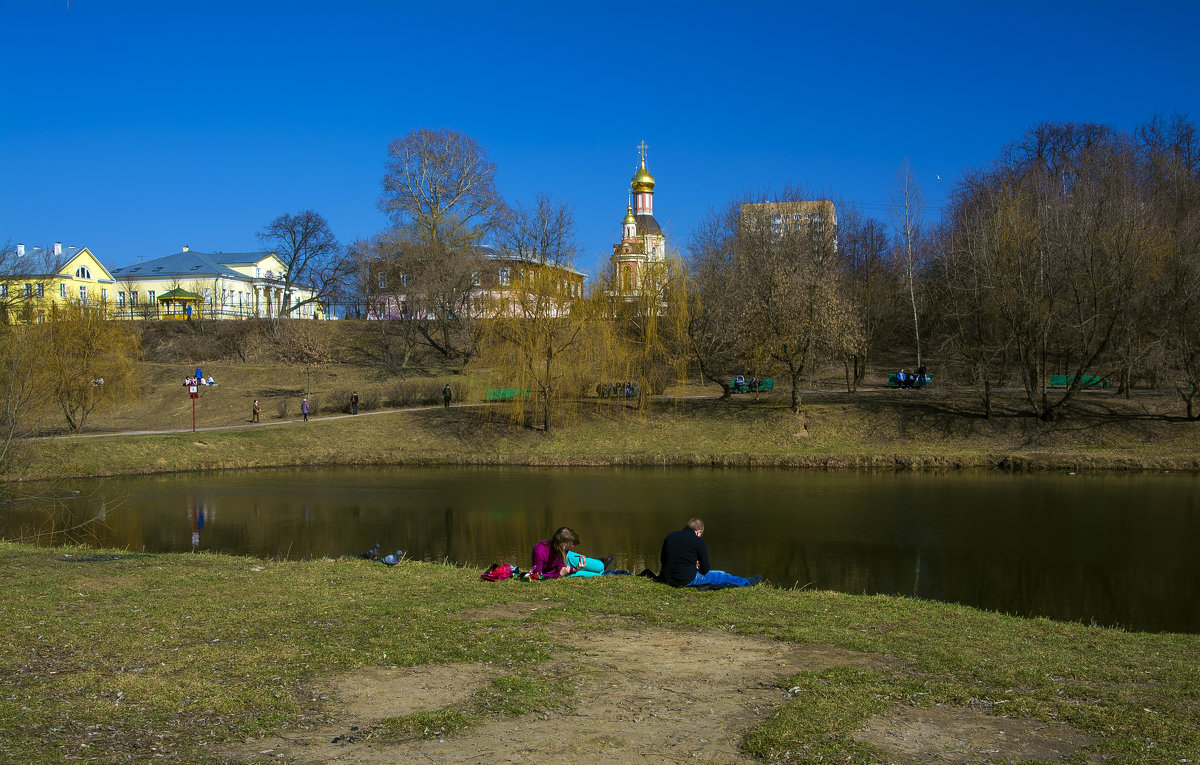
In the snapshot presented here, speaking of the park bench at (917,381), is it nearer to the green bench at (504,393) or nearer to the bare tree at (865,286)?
the bare tree at (865,286)

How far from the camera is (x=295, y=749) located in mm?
5602

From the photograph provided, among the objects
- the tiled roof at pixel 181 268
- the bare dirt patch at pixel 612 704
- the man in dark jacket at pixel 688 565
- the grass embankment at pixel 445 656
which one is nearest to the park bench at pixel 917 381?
the grass embankment at pixel 445 656

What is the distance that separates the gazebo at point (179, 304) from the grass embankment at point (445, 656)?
55.9 meters

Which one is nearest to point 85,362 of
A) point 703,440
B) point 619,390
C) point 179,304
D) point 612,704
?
point 619,390

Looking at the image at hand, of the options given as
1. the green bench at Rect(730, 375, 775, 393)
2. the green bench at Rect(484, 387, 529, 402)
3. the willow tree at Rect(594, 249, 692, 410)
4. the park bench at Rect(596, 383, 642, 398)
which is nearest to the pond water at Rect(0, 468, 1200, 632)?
the green bench at Rect(484, 387, 529, 402)

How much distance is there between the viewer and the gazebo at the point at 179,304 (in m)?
62.2

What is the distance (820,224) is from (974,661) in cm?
4311

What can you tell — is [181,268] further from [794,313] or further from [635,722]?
[635,722]

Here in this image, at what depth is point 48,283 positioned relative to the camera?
48.3 m

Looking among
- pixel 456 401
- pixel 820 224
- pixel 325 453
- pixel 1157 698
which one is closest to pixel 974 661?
pixel 1157 698

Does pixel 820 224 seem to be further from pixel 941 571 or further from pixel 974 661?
pixel 974 661

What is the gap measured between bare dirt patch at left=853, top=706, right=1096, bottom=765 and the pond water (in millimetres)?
6387

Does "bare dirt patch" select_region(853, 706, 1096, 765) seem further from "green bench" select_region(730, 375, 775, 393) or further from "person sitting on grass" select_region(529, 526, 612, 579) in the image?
"green bench" select_region(730, 375, 775, 393)

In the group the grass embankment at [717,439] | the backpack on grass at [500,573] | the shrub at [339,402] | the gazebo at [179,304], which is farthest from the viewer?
the gazebo at [179,304]
